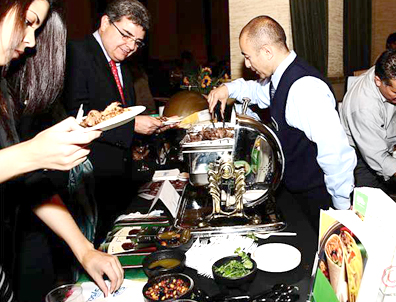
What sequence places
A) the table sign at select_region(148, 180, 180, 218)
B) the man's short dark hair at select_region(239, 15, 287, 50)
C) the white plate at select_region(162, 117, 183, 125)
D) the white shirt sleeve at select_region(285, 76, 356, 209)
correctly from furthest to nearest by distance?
the white plate at select_region(162, 117, 183, 125) → the man's short dark hair at select_region(239, 15, 287, 50) → the white shirt sleeve at select_region(285, 76, 356, 209) → the table sign at select_region(148, 180, 180, 218)

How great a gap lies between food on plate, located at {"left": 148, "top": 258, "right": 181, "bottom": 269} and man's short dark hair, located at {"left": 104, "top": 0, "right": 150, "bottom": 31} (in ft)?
4.96

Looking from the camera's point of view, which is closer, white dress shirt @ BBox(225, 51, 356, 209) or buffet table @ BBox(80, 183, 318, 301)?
buffet table @ BBox(80, 183, 318, 301)

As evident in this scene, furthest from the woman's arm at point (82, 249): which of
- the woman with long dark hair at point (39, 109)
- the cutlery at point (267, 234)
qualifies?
the cutlery at point (267, 234)

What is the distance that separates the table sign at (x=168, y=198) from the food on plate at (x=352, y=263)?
994 millimetres

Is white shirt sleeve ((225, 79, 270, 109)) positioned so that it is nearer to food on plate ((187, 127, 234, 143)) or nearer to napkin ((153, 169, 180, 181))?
napkin ((153, 169, 180, 181))

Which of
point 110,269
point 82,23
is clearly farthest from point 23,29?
point 82,23

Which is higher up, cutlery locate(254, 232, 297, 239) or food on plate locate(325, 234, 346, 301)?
food on plate locate(325, 234, 346, 301)

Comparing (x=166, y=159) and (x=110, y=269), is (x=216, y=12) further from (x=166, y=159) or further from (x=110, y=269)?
(x=110, y=269)

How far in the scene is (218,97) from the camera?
8.52 feet

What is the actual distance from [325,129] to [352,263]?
1295mm

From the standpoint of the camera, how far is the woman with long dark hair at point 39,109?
850 mm

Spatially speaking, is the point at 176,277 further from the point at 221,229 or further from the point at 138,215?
the point at 138,215

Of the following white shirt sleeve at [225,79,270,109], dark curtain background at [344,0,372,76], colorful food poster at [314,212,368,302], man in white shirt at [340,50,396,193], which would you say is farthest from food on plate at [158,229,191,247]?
dark curtain background at [344,0,372,76]

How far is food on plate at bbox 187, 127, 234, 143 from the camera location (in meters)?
1.77
